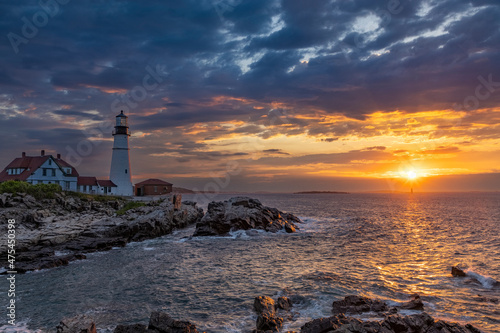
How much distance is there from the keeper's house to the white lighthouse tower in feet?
5.40

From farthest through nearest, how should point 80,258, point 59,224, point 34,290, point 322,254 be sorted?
point 59,224
point 322,254
point 80,258
point 34,290

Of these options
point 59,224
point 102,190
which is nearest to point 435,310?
point 59,224

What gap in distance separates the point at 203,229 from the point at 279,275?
2001 cm

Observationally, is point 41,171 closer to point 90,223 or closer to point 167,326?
point 90,223

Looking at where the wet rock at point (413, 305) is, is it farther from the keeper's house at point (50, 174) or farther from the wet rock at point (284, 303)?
the keeper's house at point (50, 174)

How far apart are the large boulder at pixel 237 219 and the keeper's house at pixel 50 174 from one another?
3561 cm

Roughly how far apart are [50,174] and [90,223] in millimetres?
35630

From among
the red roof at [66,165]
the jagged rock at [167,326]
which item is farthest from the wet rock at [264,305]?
the red roof at [66,165]

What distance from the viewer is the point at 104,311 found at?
14.9 m

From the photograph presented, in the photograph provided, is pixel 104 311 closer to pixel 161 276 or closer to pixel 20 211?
pixel 161 276

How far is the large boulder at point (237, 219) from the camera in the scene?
40.1m

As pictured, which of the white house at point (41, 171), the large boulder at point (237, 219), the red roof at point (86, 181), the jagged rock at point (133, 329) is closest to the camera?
the jagged rock at point (133, 329)

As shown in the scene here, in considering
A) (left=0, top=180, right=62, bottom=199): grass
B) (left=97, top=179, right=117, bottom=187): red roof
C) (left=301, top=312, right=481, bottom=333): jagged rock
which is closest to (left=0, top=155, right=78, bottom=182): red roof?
(left=97, top=179, right=117, bottom=187): red roof

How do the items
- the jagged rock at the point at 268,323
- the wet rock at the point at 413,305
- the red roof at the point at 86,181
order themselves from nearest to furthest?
1. the jagged rock at the point at 268,323
2. the wet rock at the point at 413,305
3. the red roof at the point at 86,181
